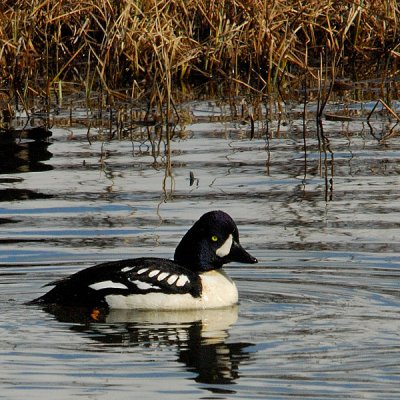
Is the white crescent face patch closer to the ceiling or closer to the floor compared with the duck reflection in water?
closer to the ceiling

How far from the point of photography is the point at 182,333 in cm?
750

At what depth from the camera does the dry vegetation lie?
1517cm

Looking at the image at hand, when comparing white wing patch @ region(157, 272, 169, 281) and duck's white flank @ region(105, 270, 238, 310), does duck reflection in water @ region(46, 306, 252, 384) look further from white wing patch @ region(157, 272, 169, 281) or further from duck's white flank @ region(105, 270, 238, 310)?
white wing patch @ region(157, 272, 169, 281)

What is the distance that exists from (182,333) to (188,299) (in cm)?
64

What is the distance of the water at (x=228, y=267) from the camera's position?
21.1 feet

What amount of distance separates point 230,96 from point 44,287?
7426 millimetres

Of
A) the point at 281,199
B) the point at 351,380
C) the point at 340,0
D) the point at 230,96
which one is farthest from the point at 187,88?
the point at 351,380

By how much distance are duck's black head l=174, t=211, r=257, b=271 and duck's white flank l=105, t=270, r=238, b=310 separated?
0.16m

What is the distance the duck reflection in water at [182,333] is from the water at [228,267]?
0.01 meters

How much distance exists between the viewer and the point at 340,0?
16.2 metres

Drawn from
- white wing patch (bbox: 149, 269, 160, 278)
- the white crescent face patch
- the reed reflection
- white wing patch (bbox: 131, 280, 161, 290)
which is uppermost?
the reed reflection

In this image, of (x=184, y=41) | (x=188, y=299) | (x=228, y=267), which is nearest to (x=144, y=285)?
(x=188, y=299)

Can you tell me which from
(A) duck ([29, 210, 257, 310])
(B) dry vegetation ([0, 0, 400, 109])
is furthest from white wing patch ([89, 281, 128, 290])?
(B) dry vegetation ([0, 0, 400, 109])

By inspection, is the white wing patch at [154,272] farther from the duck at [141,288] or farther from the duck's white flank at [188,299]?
the duck's white flank at [188,299]
